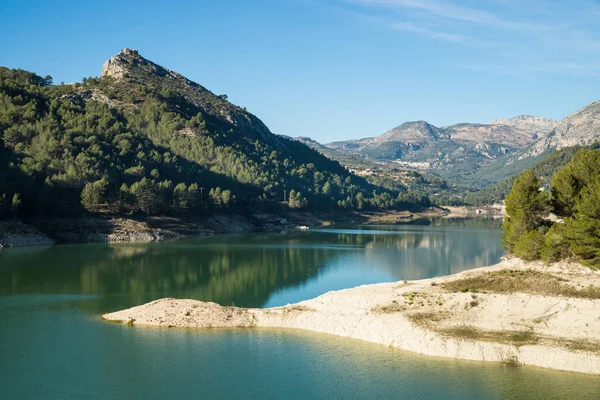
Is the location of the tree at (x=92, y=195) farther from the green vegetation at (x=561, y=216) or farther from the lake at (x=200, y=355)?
the green vegetation at (x=561, y=216)

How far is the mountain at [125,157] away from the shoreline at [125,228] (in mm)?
2712

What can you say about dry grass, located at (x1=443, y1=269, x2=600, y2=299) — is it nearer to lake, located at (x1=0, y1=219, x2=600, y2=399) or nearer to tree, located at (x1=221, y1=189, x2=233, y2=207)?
lake, located at (x1=0, y1=219, x2=600, y2=399)

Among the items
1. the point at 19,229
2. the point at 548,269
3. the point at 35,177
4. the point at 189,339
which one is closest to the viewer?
the point at 189,339

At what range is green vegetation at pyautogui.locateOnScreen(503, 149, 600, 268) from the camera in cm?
4841

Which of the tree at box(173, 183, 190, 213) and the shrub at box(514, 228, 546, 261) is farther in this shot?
the tree at box(173, 183, 190, 213)

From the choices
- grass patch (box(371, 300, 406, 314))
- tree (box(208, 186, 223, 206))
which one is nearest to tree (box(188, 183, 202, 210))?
tree (box(208, 186, 223, 206))

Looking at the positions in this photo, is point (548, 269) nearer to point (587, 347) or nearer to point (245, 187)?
point (587, 347)

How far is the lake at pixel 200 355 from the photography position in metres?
28.9

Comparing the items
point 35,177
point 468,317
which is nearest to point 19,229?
point 35,177

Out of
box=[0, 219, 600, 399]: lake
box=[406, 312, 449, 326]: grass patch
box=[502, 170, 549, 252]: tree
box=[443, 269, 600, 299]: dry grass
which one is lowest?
box=[0, 219, 600, 399]: lake

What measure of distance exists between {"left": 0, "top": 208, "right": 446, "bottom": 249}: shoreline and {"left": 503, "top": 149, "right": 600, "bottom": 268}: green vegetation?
64.3 metres

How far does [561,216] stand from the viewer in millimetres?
60094

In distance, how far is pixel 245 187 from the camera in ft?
502

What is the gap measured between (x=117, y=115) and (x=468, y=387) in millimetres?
149509
